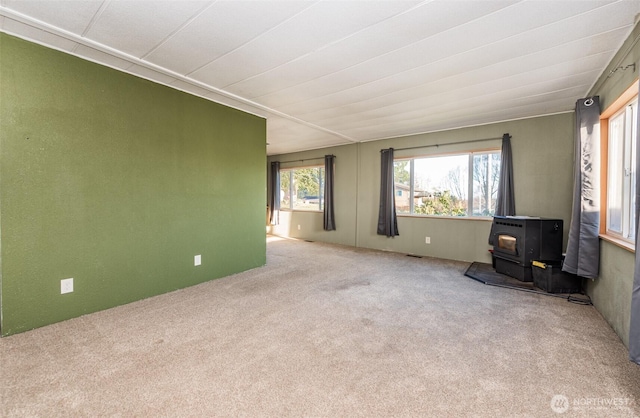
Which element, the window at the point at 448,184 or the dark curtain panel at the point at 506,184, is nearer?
the dark curtain panel at the point at 506,184

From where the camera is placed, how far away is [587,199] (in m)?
2.79

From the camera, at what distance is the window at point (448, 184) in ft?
15.2

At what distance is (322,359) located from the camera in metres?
1.88

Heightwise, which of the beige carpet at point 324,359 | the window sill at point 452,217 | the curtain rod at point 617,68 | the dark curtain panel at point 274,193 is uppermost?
the curtain rod at point 617,68

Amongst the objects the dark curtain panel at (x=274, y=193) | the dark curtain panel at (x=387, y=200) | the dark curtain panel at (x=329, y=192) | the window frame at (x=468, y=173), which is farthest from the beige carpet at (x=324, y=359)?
the dark curtain panel at (x=274, y=193)

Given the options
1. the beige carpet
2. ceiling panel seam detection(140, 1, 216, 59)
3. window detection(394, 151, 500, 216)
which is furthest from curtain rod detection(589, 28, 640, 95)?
ceiling panel seam detection(140, 1, 216, 59)

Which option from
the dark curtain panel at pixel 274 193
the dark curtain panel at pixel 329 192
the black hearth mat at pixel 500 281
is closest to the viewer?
the black hearth mat at pixel 500 281

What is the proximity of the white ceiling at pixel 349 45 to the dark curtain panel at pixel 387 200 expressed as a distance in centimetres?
198

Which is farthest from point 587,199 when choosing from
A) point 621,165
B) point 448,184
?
point 448,184

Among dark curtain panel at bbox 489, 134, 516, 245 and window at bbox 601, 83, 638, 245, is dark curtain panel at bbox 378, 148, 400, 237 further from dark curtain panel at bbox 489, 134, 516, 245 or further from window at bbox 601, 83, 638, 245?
window at bbox 601, 83, 638, 245

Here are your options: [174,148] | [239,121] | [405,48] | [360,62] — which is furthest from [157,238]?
[405,48]

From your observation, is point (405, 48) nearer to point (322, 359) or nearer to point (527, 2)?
point (527, 2)

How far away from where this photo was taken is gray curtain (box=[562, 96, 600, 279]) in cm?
272

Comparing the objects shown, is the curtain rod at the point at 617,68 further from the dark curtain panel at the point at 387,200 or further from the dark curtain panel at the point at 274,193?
the dark curtain panel at the point at 274,193
